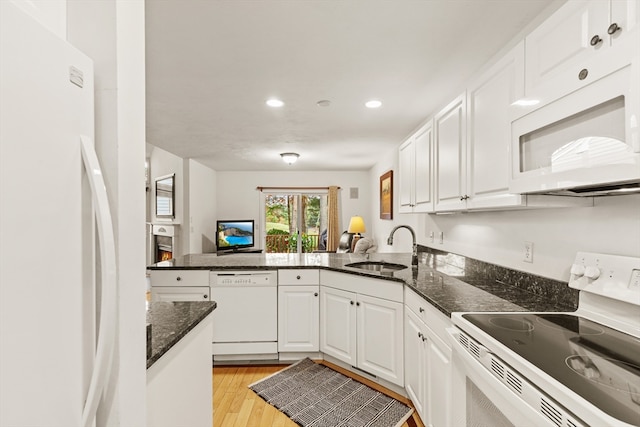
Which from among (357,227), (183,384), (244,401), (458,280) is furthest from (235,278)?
(357,227)

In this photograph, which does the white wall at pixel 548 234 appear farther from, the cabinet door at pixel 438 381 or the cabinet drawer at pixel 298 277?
the cabinet drawer at pixel 298 277

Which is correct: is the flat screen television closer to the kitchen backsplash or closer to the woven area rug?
the woven area rug

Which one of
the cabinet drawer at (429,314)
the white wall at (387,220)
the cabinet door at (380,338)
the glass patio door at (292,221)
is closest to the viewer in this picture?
the cabinet drawer at (429,314)

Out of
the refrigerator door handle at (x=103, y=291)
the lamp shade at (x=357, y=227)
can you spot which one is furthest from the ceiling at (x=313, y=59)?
the lamp shade at (x=357, y=227)

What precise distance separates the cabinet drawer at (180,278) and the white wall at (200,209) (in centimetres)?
297

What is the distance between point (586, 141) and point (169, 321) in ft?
5.28

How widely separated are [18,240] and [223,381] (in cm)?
256

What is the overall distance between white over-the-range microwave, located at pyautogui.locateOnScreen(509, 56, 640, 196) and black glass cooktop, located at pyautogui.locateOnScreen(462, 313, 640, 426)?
1.67 feet

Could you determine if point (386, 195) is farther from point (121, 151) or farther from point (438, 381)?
point (121, 151)

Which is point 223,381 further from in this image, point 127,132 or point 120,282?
point 127,132

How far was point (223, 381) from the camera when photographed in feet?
9.02

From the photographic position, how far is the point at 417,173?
9.57 feet

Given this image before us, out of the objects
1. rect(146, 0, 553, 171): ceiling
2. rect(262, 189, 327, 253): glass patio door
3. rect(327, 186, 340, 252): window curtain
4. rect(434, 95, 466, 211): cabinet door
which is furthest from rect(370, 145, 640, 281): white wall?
rect(262, 189, 327, 253): glass patio door

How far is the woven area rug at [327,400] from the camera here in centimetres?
218
